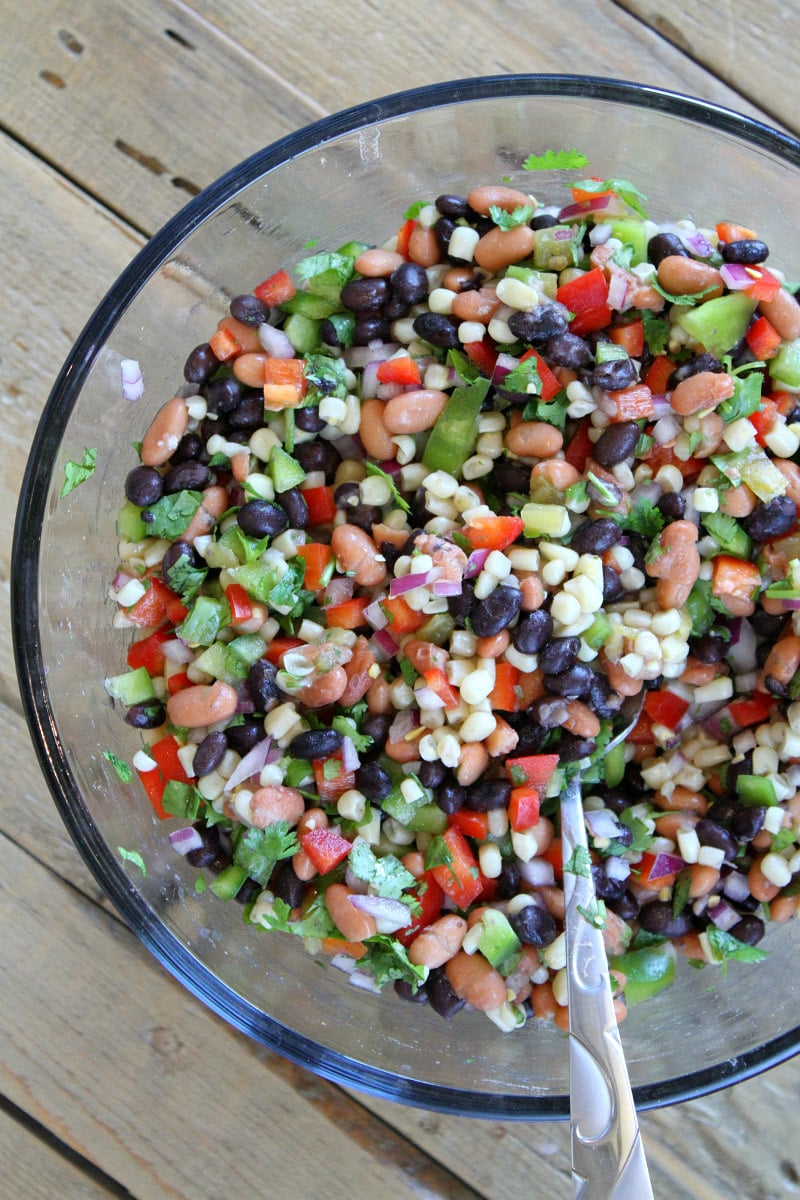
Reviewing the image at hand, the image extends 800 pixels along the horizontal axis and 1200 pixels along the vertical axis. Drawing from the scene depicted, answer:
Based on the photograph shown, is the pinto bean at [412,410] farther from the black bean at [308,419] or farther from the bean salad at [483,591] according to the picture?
the black bean at [308,419]

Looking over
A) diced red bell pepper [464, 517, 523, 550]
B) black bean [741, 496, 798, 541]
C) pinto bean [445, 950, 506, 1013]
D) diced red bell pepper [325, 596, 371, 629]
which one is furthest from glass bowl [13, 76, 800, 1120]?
diced red bell pepper [464, 517, 523, 550]

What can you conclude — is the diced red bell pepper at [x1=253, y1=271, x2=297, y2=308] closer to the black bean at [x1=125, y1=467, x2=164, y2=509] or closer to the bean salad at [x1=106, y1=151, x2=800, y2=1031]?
the bean salad at [x1=106, y1=151, x2=800, y2=1031]

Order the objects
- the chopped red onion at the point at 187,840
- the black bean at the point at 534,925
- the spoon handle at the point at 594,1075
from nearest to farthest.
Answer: the spoon handle at the point at 594,1075, the black bean at the point at 534,925, the chopped red onion at the point at 187,840

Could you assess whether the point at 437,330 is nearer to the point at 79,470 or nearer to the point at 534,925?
the point at 79,470

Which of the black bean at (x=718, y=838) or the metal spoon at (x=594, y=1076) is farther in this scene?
the black bean at (x=718, y=838)

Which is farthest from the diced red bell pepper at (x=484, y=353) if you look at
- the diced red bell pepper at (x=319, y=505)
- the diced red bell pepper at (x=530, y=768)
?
the diced red bell pepper at (x=530, y=768)

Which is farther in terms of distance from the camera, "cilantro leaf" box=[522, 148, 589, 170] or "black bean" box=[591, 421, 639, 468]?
"cilantro leaf" box=[522, 148, 589, 170]
